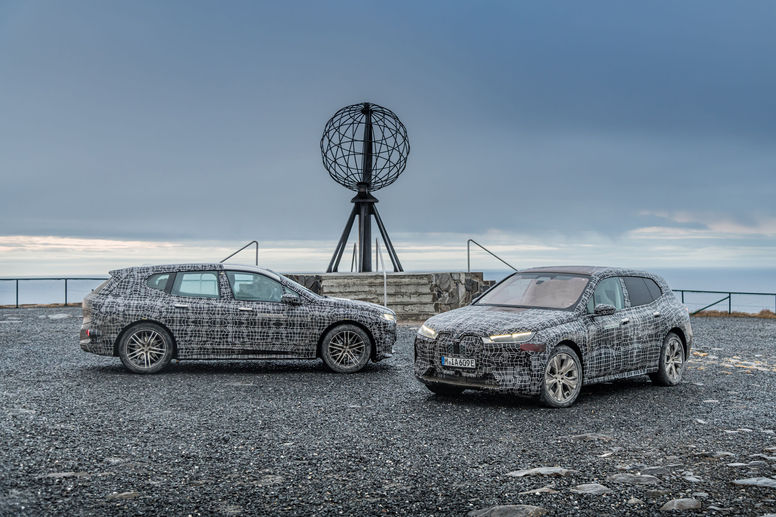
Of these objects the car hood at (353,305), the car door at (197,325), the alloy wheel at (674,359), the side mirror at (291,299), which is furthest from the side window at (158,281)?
the alloy wheel at (674,359)

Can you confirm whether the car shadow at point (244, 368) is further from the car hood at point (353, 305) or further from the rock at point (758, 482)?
the rock at point (758, 482)

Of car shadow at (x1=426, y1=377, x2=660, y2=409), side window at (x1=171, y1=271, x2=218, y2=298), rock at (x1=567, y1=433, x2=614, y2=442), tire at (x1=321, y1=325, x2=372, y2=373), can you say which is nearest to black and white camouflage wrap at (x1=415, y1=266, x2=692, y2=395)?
car shadow at (x1=426, y1=377, x2=660, y2=409)

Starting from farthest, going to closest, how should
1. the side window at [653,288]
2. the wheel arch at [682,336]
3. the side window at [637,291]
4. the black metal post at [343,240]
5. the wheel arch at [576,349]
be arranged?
the black metal post at [343,240] < the wheel arch at [682,336] < the side window at [653,288] < the side window at [637,291] < the wheel arch at [576,349]

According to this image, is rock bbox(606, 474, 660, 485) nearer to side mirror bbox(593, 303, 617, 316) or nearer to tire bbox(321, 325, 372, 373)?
side mirror bbox(593, 303, 617, 316)

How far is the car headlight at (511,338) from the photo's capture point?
25.8 ft

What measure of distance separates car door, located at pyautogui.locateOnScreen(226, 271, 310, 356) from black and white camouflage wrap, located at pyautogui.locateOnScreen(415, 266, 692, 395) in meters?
2.63

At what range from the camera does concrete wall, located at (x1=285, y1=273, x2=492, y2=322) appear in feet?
67.8

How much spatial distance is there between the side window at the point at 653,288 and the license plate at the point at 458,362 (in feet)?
10.6

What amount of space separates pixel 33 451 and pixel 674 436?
5659 millimetres

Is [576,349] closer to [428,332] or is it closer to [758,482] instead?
[428,332]

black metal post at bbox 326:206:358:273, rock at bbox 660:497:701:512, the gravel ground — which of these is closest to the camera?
rock at bbox 660:497:701:512

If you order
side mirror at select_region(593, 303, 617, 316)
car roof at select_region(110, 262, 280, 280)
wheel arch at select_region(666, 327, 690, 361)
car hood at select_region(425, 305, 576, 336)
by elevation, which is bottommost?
wheel arch at select_region(666, 327, 690, 361)

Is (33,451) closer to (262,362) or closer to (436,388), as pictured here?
(436,388)

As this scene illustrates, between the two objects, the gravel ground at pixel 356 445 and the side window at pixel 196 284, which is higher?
the side window at pixel 196 284
